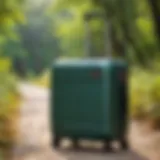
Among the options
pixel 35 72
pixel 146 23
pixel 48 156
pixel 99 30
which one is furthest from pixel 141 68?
pixel 35 72

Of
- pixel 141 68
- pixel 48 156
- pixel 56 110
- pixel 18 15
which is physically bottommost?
pixel 48 156

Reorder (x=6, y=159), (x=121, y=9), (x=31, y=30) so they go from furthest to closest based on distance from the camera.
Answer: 1. (x=31, y=30)
2. (x=121, y=9)
3. (x=6, y=159)

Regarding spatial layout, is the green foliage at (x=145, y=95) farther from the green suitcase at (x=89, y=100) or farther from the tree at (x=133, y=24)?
the green suitcase at (x=89, y=100)

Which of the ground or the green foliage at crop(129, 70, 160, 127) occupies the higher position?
the green foliage at crop(129, 70, 160, 127)

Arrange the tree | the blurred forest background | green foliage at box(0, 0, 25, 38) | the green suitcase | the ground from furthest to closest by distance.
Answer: the tree < the blurred forest background < green foliage at box(0, 0, 25, 38) < the green suitcase < the ground

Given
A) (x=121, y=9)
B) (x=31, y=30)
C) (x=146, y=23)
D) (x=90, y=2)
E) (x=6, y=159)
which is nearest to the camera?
(x=6, y=159)

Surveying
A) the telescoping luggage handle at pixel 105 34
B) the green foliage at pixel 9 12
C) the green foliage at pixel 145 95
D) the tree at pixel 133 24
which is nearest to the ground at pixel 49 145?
the green foliage at pixel 145 95

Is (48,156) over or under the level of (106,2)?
under

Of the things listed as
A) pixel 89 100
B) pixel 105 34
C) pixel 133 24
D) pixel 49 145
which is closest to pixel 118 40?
pixel 105 34

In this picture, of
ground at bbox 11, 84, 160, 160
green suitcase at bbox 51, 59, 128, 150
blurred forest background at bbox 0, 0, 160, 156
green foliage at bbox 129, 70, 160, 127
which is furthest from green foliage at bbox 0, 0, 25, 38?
green foliage at bbox 129, 70, 160, 127

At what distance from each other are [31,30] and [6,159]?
1574cm

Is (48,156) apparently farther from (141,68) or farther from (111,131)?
(141,68)

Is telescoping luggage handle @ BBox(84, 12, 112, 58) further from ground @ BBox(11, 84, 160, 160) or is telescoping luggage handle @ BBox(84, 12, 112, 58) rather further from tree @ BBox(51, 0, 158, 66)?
ground @ BBox(11, 84, 160, 160)

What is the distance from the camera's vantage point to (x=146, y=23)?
13508 mm
